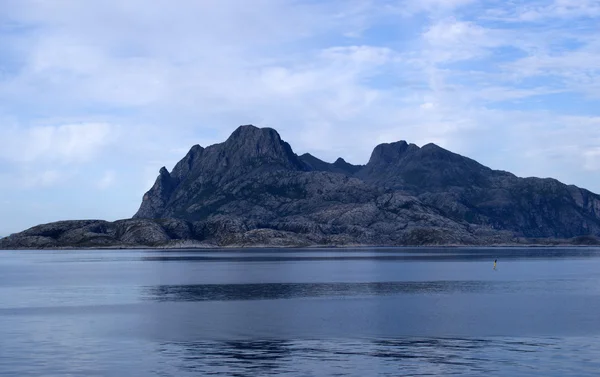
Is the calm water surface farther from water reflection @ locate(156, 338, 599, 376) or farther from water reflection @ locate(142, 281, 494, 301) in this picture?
water reflection @ locate(142, 281, 494, 301)

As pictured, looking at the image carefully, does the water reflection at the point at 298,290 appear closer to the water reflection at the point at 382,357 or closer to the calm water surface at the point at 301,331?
the calm water surface at the point at 301,331

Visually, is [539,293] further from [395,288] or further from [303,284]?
[303,284]

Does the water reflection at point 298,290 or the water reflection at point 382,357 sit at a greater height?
the water reflection at point 298,290

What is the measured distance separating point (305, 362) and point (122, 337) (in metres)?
22.2

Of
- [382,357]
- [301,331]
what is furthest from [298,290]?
[382,357]

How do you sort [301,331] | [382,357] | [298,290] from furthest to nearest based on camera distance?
1. [298,290]
2. [301,331]
3. [382,357]

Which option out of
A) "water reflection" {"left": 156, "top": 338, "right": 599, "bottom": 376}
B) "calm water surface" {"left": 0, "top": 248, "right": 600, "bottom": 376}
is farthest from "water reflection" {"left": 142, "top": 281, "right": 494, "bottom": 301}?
"water reflection" {"left": 156, "top": 338, "right": 599, "bottom": 376}

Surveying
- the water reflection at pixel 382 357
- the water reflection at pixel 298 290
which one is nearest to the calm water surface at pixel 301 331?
the water reflection at pixel 382 357

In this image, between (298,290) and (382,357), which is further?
(298,290)

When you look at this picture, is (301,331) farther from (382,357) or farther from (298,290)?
(298,290)

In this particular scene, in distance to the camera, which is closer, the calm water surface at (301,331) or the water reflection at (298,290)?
the calm water surface at (301,331)

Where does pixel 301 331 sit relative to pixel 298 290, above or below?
below

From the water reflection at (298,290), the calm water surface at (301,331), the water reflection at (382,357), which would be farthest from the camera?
the water reflection at (298,290)

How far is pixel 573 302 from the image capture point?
99312mm
